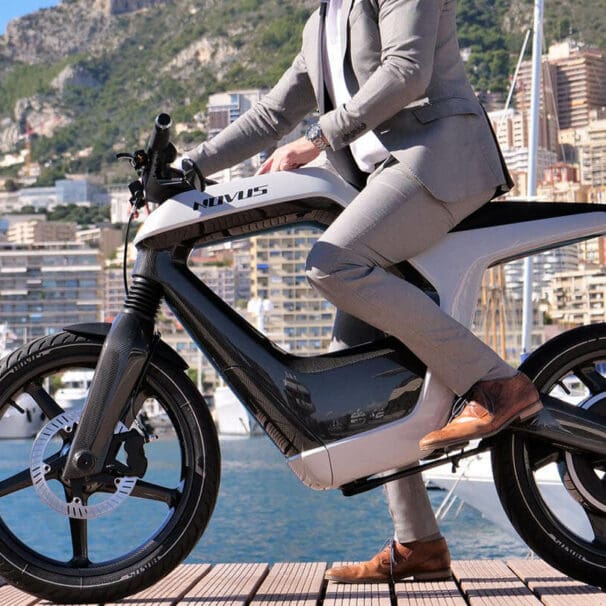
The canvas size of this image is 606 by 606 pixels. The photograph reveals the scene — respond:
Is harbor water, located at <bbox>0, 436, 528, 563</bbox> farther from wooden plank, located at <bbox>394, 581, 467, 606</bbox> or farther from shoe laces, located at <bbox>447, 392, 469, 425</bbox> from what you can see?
shoe laces, located at <bbox>447, 392, 469, 425</bbox>

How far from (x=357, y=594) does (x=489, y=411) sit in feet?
1.74

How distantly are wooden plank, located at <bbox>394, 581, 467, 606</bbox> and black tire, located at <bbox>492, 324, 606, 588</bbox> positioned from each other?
7.9 inches

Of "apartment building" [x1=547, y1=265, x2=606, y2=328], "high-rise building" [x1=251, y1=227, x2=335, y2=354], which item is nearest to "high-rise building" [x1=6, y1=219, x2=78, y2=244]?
"high-rise building" [x1=251, y1=227, x2=335, y2=354]

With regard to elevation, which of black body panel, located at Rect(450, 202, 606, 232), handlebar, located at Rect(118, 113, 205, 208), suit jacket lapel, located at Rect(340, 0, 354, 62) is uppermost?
suit jacket lapel, located at Rect(340, 0, 354, 62)

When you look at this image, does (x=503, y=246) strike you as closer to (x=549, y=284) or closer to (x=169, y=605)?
(x=169, y=605)

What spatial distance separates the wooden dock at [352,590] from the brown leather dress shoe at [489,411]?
0.35 meters

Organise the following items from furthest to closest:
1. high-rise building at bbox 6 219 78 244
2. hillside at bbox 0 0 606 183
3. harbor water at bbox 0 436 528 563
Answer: high-rise building at bbox 6 219 78 244
hillside at bbox 0 0 606 183
harbor water at bbox 0 436 528 563

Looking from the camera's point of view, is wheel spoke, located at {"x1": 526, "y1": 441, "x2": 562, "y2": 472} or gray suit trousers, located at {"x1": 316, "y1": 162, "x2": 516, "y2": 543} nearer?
gray suit trousers, located at {"x1": 316, "y1": 162, "x2": 516, "y2": 543}

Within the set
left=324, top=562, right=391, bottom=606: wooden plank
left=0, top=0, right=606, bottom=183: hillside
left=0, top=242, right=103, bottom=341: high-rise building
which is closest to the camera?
left=324, top=562, right=391, bottom=606: wooden plank

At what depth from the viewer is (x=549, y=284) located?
297ft

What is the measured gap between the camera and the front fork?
98.9 inches

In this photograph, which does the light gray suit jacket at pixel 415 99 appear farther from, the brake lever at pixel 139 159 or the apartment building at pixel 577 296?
the apartment building at pixel 577 296

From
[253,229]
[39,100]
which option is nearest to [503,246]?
[253,229]

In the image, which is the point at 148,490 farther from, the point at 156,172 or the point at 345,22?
the point at 345,22
